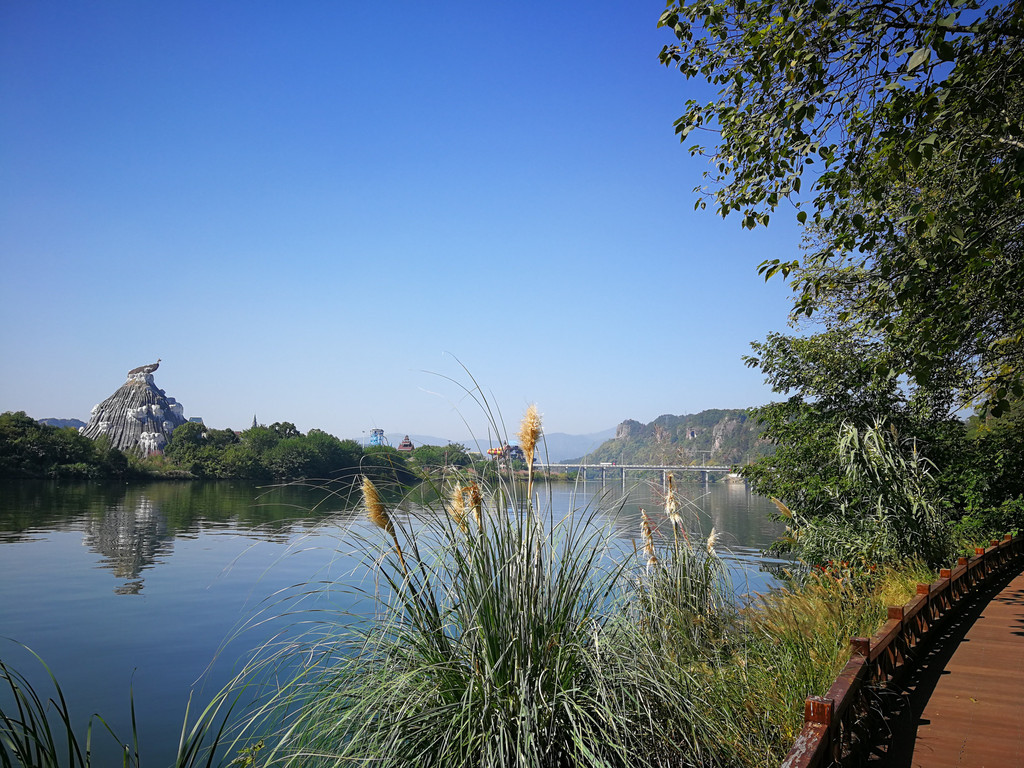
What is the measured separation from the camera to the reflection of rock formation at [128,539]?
22.8 meters

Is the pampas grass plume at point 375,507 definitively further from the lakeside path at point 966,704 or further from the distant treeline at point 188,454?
the distant treeline at point 188,454

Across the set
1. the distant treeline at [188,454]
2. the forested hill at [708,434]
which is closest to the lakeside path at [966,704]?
the distant treeline at [188,454]

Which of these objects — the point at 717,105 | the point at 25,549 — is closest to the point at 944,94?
the point at 717,105

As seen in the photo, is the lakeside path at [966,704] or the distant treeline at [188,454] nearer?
the lakeside path at [966,704]

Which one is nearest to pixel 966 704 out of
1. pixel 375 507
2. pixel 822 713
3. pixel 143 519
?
pixel 822 713

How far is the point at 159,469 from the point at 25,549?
4278cm

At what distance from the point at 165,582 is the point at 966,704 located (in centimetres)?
2143

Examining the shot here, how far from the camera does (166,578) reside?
69.5 ft

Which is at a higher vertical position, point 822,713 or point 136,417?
point 136,417

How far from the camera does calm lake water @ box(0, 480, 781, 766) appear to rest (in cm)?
454

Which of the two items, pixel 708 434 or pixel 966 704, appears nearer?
pixel 966 704

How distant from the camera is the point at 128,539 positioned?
28.8m

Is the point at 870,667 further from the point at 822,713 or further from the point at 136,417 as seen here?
the point at 136,417

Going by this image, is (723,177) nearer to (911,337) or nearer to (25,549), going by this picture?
(911,337)
